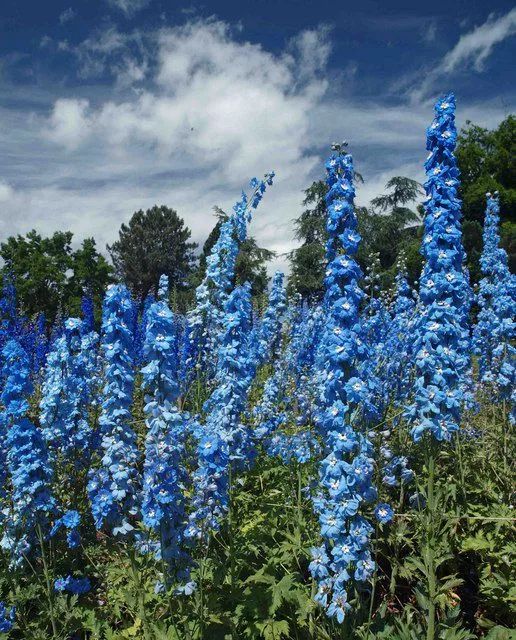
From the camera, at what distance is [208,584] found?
3.50 metres

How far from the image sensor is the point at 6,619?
338 centimetres

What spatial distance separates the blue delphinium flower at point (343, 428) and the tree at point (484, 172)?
2444cm

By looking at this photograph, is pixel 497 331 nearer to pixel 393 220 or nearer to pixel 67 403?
pixel 67 403

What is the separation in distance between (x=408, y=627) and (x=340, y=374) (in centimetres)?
157

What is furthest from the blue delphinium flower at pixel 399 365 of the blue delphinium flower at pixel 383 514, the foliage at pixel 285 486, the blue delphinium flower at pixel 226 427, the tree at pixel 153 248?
the tree at pixel 153 248

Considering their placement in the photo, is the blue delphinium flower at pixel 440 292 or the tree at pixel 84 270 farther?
the tree at pixel 84 270

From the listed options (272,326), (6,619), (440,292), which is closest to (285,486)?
(440,292)

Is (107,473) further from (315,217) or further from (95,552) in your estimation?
(315,217)

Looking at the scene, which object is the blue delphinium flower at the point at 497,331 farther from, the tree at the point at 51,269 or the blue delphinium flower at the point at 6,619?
the tree at the point at 51,269

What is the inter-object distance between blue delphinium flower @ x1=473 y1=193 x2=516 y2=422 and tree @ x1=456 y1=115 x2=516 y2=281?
69.0 feet

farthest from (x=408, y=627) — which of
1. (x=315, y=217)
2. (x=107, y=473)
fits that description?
(x=315, y=217)

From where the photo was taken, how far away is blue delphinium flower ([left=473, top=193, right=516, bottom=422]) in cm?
495

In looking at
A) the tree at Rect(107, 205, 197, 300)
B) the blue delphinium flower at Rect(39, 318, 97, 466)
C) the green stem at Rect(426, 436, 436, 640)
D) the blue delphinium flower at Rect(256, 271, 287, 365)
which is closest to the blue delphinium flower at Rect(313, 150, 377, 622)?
the green stem at Rect(426, 436, 436, 640)

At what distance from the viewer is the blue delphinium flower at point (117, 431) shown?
309cm
